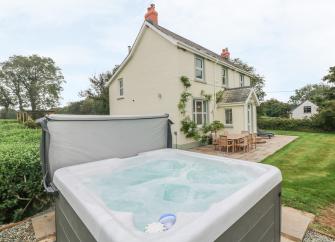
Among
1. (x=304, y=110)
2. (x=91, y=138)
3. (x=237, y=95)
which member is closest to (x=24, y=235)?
(x=91, y=138)

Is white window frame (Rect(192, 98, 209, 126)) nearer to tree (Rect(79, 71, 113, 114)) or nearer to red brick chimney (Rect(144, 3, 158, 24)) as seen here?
red brick chimney (Rect(144, 3, 158, 24))

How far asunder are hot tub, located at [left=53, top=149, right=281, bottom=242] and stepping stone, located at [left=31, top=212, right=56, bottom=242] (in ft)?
1.40

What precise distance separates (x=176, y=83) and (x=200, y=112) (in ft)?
8.57

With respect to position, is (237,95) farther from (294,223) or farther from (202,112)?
(294,223)

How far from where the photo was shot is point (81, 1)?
7.98m

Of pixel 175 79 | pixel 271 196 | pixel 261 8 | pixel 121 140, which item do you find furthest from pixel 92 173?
pixel 261 8

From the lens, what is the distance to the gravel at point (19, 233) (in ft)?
9.66

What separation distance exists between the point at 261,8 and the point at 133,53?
26.3ft

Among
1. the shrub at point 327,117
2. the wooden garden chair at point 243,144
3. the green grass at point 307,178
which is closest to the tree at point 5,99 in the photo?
the wooden garden chair at point 243,144

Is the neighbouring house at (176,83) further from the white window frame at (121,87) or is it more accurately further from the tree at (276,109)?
the tree at (276,109)

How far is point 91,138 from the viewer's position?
3914mm

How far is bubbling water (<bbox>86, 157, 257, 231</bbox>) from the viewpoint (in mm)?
2678

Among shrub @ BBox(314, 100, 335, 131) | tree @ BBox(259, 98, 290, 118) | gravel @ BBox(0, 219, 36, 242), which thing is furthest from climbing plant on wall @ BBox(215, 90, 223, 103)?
tree @ BBox(259, 98, 290, 118)

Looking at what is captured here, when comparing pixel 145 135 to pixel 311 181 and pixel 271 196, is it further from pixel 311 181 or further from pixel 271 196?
pixel 311 181
